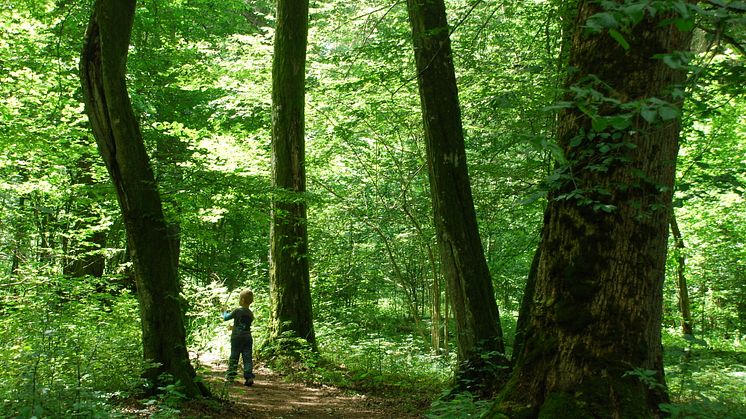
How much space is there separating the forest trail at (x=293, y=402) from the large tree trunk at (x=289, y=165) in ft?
4.26

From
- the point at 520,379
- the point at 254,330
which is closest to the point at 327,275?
the point at 254,330

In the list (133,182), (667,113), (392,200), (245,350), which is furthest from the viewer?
(392,200)

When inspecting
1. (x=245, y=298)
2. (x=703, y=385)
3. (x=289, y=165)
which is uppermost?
(x=289, y=165)

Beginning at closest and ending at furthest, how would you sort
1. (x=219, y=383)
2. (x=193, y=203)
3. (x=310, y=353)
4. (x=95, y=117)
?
(x=95, y=117), (x=193, y=203), (x=219, y=383), (x=310, y=353)

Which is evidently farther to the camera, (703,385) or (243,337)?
(243,337)

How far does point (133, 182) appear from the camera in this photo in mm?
5715

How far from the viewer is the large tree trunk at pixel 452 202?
6609 millimetres

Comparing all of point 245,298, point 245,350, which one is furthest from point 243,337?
point 245,298

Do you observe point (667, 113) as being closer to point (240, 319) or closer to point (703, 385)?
point (703, 385)

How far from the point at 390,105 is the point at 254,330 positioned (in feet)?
15.9

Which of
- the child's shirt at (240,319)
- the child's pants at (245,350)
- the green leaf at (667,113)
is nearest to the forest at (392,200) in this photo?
the green leaf at (667,113)

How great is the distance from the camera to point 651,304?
335 cm

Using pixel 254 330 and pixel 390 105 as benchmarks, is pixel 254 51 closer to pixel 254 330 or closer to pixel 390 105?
pixel 390 105

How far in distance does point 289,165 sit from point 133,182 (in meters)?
4.43
